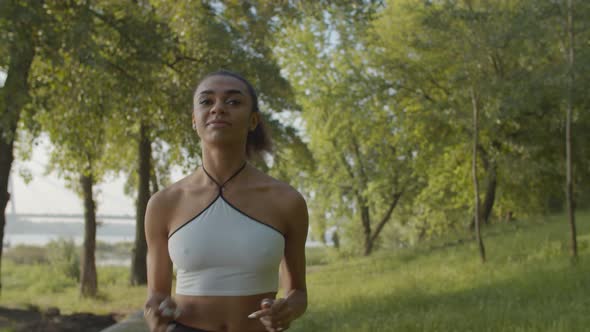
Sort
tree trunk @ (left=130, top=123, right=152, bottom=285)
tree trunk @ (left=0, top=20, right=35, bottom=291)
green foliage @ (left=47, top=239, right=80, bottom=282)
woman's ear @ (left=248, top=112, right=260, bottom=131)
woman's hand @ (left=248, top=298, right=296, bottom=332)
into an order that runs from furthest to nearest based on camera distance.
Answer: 1. green foliage @ (left=47, top=239, right=80, bottom=282)
2. tree trunk @ (left=130, top=123, right=152, bottom=285)
3. tree trunk @ (left=0, top=20, right=35, bottom=291)
4. woman's ear @ (left=248, top=112, right=260, bottom=131)
5. woman's hand @ (left=248, top=298, right=296, bottom=332)

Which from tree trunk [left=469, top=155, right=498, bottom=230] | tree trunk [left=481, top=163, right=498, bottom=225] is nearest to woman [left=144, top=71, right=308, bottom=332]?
tree trunk [left=469, top=155, right=498, bottom=230]

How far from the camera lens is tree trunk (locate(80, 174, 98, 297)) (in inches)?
640

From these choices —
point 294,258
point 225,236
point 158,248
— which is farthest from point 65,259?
point 225,236

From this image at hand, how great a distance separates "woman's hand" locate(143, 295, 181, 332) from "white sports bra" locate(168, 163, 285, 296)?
97 mm

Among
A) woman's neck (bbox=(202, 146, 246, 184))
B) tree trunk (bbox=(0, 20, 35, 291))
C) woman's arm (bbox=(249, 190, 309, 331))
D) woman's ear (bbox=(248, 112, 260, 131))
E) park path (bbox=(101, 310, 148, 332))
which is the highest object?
tree trunk (bbox=(0, 20, 35, 291))

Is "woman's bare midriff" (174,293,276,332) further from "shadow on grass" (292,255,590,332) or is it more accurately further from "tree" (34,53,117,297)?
"tree" (34,53,117,297)

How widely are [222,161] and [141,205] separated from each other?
15235 millimetres

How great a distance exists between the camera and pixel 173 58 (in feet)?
42.6

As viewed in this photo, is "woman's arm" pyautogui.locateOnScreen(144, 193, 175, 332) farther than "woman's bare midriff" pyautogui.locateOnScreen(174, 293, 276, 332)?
Yes

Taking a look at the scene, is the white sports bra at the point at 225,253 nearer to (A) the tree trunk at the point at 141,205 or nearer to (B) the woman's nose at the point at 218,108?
(B) the woman's nose at the point at 218,108

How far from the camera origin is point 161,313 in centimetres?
224

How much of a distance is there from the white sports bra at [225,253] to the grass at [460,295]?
489cm

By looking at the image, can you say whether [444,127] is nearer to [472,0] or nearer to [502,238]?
[502,238]

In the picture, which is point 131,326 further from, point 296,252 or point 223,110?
point 223,110
